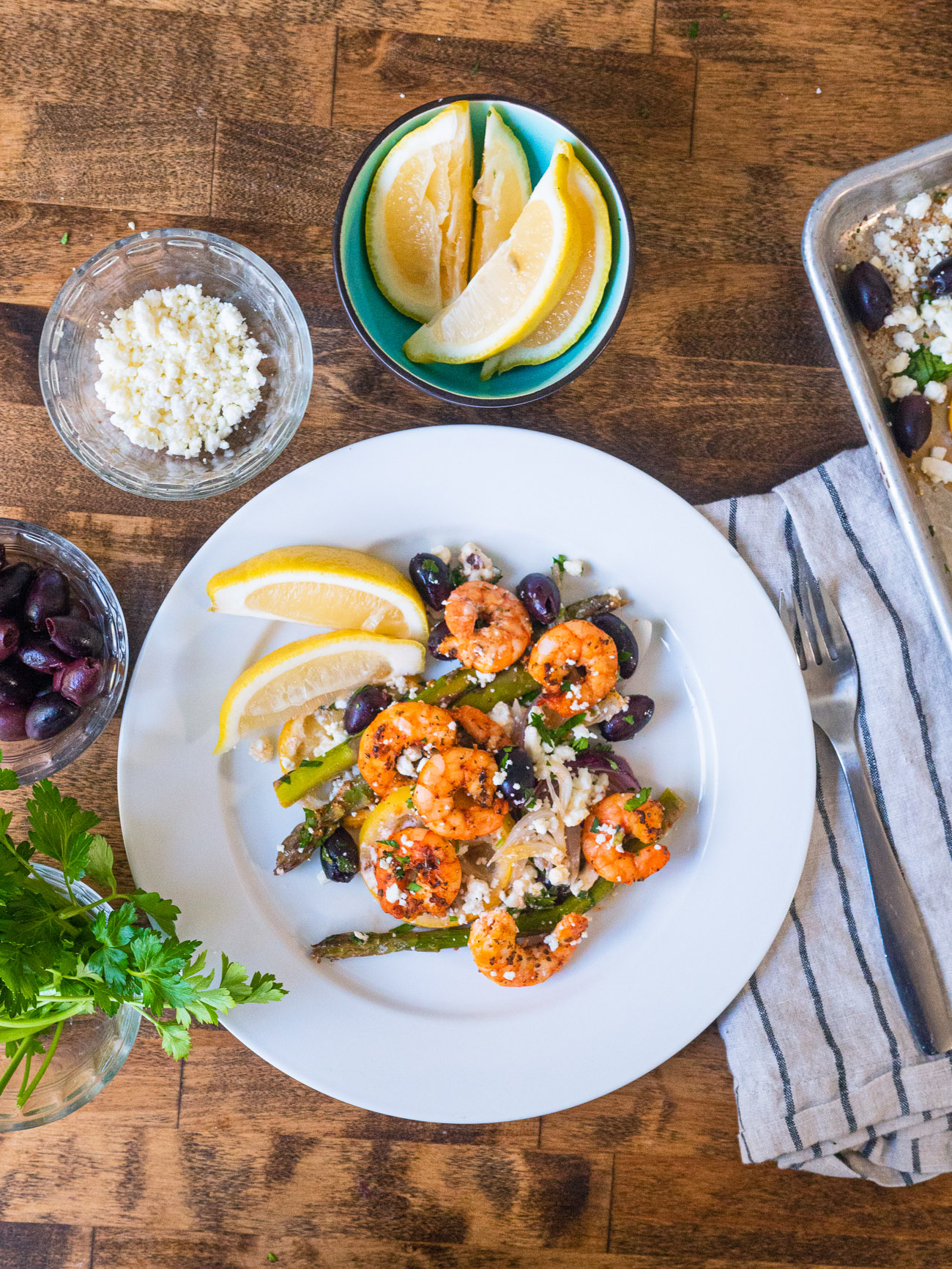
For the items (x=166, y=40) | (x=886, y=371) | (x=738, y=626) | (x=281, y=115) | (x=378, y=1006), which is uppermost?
(x=166, y=40)

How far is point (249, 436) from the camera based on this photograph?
226 cm

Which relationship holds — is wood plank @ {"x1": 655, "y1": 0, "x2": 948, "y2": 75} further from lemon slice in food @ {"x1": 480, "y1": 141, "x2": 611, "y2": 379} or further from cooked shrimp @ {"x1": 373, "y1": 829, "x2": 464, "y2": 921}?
cooked shrimp @ {"x1": 373, "y1": 829, "x2": 464, "y2": 921}

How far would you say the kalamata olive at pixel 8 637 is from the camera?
6.82 feet

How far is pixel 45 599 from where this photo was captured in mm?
2131

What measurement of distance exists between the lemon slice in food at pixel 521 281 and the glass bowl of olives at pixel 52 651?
3.47ft

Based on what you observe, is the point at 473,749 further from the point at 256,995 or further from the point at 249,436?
the point at 249,436

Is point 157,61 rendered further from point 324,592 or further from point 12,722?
point 12,722

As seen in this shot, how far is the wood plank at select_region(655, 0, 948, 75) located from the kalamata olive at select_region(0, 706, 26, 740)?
231 centimetres

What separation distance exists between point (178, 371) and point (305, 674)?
0.79m

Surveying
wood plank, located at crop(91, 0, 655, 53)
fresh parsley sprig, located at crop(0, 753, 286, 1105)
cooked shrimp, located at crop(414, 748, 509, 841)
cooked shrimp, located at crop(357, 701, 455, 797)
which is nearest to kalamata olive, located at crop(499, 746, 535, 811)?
cooked shrimp, located at crop(414, 748, 509, 841)

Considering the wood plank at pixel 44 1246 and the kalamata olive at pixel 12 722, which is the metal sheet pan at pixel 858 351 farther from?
the wood plank at pixel 44 1246

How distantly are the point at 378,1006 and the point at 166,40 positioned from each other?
8.30 feet

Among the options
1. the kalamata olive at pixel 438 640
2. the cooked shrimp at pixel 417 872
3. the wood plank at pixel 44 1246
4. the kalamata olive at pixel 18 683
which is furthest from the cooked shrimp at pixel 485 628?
the wood plank at pixel 44 1246

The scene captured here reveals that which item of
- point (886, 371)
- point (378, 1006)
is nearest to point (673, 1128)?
point (378, 1006)
